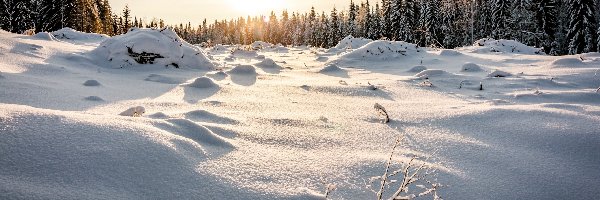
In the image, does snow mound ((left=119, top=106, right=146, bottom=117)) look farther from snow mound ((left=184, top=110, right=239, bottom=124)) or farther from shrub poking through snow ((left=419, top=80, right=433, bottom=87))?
shrub poking through snow ((left=419, top=80, right=433, bottom=87))

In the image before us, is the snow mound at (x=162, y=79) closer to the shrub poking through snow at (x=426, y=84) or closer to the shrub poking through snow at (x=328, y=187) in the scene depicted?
the shrub poking through snow at (x=426, y=84)

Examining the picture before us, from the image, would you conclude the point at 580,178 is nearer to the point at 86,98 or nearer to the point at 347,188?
the point at 347,188

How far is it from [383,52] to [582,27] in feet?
97.9

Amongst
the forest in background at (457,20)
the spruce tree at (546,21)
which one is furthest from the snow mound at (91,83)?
the spruce tree at (546,21)

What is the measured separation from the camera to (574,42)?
29828 millimetres

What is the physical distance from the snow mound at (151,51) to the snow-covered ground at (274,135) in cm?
62

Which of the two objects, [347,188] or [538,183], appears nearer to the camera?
[347,188]

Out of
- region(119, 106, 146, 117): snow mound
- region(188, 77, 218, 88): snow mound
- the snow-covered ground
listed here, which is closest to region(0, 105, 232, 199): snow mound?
the snow-covered ground

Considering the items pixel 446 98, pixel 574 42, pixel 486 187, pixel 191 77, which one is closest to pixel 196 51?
pixel 191 77

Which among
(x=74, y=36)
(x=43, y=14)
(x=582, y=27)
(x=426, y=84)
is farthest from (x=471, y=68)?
(x=43, y=14)

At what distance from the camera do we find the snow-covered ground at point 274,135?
1467mm

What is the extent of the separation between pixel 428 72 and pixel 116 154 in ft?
15.5

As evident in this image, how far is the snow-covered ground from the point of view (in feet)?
4.81

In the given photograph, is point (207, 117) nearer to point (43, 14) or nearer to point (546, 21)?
point (546, 21)
